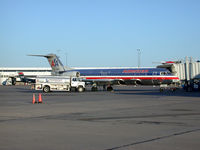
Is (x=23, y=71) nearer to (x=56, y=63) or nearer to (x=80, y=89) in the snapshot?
(x=56, y=63)

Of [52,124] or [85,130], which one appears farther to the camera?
[52,124]

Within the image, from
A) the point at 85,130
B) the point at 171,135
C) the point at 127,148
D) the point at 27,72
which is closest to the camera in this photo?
the point at 127,148

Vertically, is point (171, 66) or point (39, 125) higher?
point (171, 66)

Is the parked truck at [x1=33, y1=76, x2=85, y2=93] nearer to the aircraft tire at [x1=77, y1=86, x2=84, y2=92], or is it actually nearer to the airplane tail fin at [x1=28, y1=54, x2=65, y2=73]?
the aircraft tire at [x1=77, y1=86, x2=84, y2=92]

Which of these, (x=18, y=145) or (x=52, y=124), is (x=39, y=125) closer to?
(x=52, y=124)

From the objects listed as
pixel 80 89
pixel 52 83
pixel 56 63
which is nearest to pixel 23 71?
pixel 56 63

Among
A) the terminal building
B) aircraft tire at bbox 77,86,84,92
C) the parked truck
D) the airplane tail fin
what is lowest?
aircraft tire at bbox 77,86,84,92

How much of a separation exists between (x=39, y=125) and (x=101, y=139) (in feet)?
13.2

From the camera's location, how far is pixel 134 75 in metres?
57.8

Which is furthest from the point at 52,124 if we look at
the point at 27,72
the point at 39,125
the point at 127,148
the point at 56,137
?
the point at 27,72

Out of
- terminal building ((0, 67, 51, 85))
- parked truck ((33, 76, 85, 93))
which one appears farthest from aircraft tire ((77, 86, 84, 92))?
terminal building ((0, 67, 51, 85))

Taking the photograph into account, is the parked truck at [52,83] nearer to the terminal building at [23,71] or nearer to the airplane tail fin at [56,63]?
the airplane tail fin at [56,63]

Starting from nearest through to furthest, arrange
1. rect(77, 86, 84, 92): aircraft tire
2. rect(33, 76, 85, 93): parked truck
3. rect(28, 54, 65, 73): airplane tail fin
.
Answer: rect(33, 76, 85, 93): parked truck, rect(77, 86, 84, 92): aircraft tire, rect(28, 54, 65, 73): airplane tail fin

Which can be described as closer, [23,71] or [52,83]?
[52,83]
